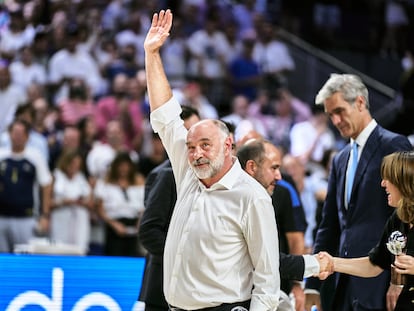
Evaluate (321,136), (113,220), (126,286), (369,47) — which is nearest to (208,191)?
(126,286)

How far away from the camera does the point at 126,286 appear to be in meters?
8.91

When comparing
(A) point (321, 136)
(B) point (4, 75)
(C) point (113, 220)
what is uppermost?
(B) point (4, 75)

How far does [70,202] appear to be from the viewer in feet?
44.1

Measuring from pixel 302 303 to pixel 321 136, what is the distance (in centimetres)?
860

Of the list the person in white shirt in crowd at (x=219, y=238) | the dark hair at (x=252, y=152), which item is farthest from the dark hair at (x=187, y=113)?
the person in white shirt in crowd at (x=219, y=238)

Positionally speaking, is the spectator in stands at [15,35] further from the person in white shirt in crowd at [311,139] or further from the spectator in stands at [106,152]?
the person in white shirt in crowd at [311,139]

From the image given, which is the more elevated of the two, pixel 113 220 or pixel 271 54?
pixel 271 54

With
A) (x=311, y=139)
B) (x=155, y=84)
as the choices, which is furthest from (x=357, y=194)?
(x=311, y=139)

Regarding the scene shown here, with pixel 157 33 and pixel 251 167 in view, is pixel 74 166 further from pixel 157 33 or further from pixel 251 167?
pixel 157 33

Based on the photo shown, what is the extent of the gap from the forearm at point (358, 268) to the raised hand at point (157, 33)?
6.14 feet

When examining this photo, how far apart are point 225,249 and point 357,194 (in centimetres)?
169

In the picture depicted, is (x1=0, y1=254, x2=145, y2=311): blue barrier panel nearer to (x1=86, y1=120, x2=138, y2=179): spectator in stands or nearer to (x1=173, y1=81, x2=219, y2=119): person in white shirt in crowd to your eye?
(x1=86, y1=120, x2=138, y2=179): spectator in stands

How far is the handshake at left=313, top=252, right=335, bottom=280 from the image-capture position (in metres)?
6.39

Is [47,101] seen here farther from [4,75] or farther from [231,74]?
[231,74]
